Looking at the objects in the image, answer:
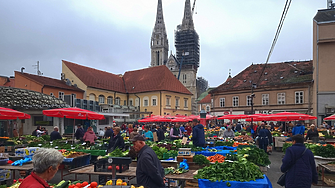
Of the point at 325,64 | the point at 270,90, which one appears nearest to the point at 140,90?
the point at 270,90

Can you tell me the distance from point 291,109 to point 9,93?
37743mm

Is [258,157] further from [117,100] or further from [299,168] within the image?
[117,100]

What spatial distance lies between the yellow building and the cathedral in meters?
30.5

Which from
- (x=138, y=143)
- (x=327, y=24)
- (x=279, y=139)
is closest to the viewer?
(x=138, y=143)

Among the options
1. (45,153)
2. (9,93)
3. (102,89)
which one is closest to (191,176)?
(45,153)

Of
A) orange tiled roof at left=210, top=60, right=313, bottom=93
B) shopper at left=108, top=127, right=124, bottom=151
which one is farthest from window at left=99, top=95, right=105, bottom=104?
shopper at left=108, top=127, right=124, bottom=151

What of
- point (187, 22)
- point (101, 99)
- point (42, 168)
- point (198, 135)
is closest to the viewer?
point (42, 168)

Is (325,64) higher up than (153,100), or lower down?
higher up

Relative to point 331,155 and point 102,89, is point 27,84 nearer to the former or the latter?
point 102,89

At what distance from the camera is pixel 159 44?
99.7m

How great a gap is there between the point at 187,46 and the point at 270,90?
5597 centimetres

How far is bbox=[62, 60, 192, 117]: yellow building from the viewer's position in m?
49.8

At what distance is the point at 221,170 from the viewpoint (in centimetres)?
620

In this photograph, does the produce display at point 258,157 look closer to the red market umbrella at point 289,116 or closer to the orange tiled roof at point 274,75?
the red market umbrella at point 289,116
